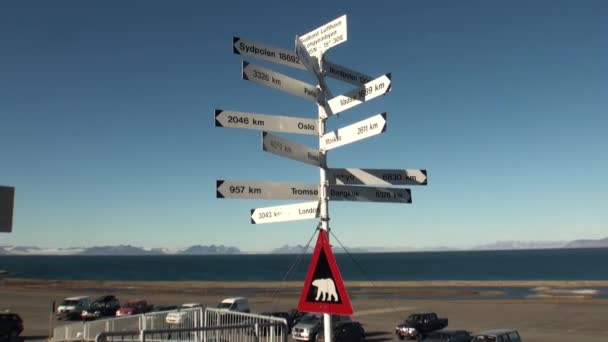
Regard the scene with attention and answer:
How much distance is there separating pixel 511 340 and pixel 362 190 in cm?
1856

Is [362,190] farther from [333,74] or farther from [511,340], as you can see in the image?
[511,340]

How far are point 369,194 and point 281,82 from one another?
6.28 feet

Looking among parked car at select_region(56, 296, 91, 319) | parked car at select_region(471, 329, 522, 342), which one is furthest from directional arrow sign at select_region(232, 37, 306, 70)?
parked car at select_region(56, 296, 91, 319)

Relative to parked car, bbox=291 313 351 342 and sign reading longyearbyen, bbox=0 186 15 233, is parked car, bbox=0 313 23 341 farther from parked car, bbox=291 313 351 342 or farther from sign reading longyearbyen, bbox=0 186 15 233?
sign reading longyearbyen, bbox=0 186 15 233

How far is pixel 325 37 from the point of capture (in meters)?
7.52

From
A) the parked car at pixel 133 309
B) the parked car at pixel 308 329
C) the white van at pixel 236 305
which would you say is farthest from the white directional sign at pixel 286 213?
the parked car at pixel 133 309

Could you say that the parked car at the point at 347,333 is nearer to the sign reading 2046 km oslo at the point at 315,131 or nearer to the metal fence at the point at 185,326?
the metal fence at the point at 185,326

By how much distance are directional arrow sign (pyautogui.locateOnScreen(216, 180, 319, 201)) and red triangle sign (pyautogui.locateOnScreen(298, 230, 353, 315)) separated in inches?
Result: 39.3

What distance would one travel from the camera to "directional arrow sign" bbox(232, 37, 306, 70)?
735cm

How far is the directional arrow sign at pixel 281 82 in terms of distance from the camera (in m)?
7.32

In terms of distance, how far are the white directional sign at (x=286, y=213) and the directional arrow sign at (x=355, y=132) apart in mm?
825

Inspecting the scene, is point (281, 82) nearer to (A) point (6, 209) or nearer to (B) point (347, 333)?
(A) point (6, 209)

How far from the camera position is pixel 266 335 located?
853 centimetres

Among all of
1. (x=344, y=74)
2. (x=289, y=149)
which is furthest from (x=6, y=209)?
(x=344, y=74)
